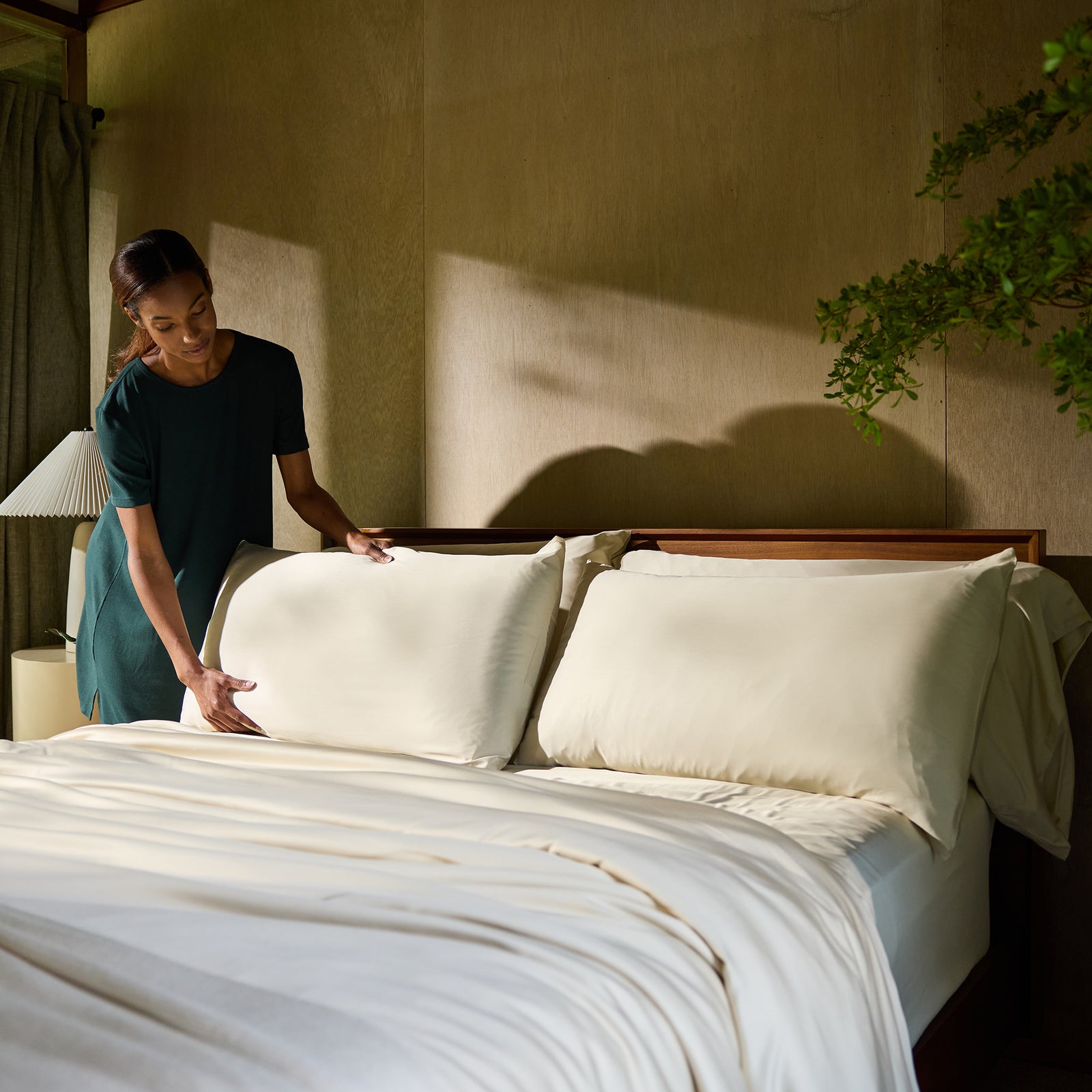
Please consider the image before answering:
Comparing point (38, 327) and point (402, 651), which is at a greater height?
point (38, 327)

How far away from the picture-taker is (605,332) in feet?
9.00

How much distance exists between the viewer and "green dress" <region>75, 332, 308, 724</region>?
8.54 ft

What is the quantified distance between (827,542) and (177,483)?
1.50 m

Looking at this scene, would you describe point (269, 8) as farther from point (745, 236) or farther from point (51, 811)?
point (51, 811)

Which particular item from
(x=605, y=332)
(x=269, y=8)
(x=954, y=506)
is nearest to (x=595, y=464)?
(x=605, y=332)

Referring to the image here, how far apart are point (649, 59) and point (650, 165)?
0.82ft

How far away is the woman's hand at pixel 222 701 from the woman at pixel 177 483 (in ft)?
0.35

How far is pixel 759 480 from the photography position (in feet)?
8.38

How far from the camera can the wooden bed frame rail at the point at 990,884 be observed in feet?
5.77

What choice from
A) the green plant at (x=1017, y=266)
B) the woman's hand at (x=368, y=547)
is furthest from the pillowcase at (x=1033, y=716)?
the woman's hand at (x=368, y=547)

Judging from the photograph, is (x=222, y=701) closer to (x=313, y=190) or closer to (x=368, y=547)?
(x=368, y=547)

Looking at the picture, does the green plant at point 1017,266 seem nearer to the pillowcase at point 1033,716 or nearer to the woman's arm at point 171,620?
the pillowcase at point 1033,716

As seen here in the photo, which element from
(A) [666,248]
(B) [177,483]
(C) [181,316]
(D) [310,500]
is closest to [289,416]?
(D) [310,500]

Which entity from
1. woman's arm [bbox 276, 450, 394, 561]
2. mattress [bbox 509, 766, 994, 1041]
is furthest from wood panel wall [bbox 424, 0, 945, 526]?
mattress [bbox 509, 766, 994, 1041]
